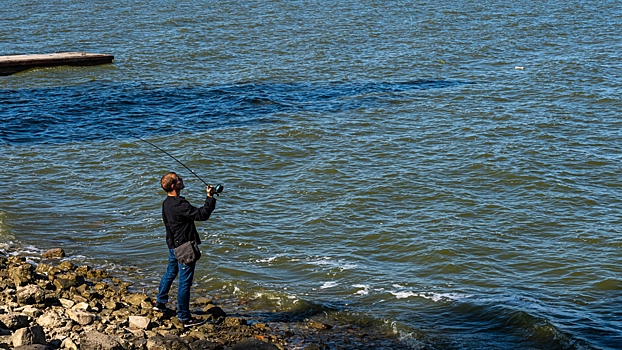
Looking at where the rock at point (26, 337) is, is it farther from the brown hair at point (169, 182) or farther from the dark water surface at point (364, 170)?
the dark water surface at point (364, 170)

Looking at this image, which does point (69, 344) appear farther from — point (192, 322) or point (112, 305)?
point (192, 322)

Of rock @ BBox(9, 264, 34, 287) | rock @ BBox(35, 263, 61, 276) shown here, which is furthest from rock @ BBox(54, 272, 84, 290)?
rock @ BBox(9, 264, 34, 287)

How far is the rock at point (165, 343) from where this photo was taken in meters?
9.79

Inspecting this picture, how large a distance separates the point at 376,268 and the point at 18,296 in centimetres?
564

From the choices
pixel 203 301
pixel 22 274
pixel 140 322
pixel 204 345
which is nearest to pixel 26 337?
pixel 140 322

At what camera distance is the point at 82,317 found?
10.5 metres

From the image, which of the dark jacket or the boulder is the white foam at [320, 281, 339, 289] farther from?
the boulder

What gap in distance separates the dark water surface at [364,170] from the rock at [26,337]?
3697mm

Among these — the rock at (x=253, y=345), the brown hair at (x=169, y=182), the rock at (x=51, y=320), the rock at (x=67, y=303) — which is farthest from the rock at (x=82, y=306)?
the rock at (x=253, y=345)

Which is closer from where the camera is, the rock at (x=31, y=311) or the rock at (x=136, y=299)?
the rock at (x=31, y=311)

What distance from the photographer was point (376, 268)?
14.3m

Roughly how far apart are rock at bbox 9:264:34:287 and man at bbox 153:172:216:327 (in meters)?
2.11

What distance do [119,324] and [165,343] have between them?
0.96 metres

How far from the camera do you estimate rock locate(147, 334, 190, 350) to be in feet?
32.1
